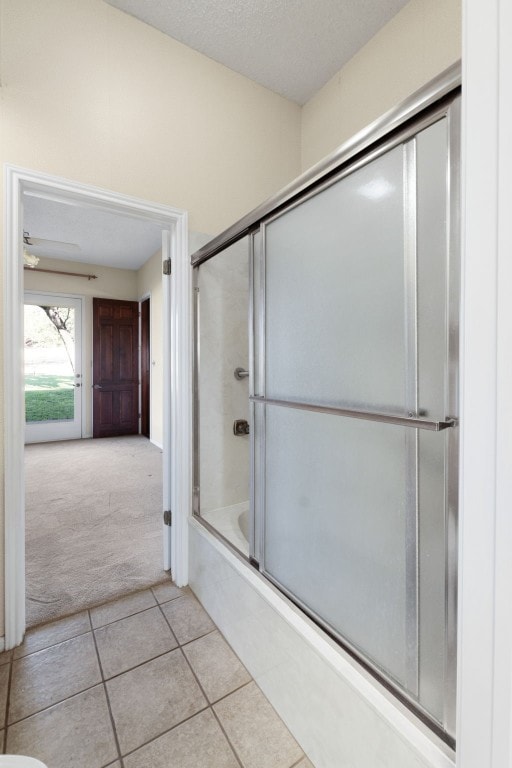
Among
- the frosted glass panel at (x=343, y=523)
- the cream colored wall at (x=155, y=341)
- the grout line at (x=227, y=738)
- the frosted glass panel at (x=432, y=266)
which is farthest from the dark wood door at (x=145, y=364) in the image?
the frosted glass panel at (x=432, y=266)

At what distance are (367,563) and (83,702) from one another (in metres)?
1.15

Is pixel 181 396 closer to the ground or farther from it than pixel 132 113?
closer to the ground

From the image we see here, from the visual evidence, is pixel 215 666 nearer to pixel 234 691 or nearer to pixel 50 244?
pixel 234 691

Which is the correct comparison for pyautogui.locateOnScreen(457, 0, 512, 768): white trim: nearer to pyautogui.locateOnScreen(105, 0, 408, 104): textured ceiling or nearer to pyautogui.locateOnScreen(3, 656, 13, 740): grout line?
pyautogui.locateOnScreen(3, 656, 13, 740): grout line

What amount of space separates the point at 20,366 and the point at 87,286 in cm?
444

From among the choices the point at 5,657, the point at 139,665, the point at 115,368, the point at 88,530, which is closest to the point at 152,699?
the point at 139,665

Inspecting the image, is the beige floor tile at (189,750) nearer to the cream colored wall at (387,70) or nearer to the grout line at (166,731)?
the grout line at (166,731)

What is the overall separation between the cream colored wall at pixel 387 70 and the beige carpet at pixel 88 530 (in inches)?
105

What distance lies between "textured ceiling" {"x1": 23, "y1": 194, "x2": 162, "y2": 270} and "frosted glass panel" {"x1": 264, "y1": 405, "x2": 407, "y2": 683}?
3.07 meters

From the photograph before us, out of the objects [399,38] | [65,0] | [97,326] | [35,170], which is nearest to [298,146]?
[399,38]

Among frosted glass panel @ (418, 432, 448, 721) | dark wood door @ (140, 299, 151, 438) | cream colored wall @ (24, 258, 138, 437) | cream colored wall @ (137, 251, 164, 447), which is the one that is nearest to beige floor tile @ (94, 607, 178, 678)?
frosted glass panel @ (418, 432, 448, 721)

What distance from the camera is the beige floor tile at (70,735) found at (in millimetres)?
1062

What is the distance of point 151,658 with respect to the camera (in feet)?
4.71

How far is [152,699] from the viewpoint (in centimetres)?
126
